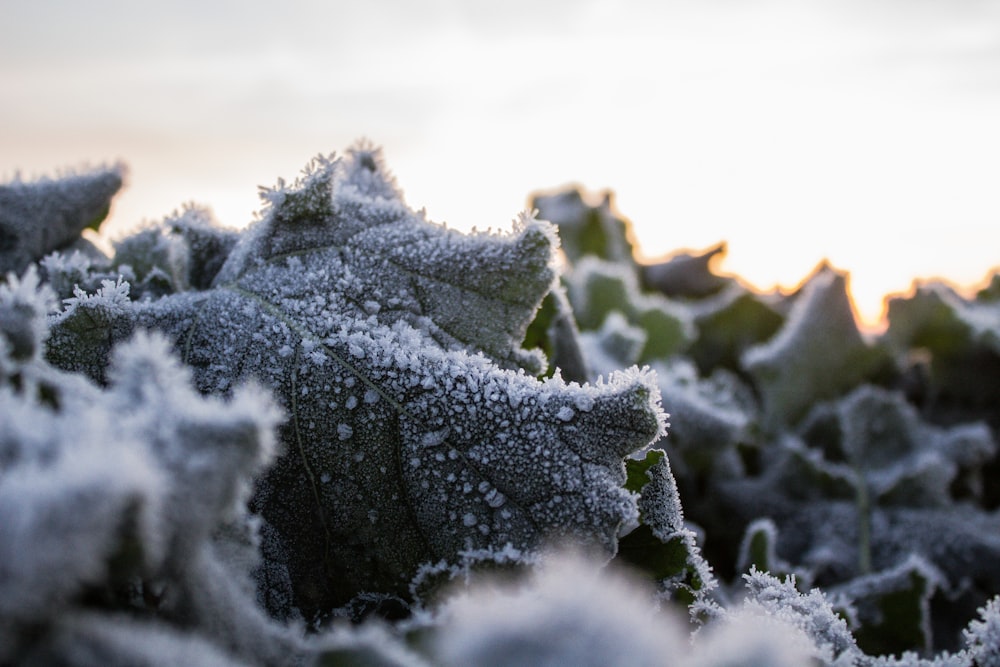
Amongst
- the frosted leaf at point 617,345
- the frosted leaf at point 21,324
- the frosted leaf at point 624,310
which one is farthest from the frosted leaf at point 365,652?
the frosted leaf at point 624,310

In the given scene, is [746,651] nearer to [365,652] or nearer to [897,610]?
[365,652]

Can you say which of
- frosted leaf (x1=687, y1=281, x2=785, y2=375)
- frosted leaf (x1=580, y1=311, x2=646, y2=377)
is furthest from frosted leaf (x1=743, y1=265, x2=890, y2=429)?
frosted leaf (x1=580, y1=311, x2=646, y2=377)

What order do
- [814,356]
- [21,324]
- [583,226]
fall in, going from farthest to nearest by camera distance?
[583,226], [814,356], [21,324]

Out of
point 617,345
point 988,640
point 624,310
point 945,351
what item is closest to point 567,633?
point 988,640

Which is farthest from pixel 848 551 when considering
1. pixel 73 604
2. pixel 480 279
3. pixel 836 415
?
pixel 73 604

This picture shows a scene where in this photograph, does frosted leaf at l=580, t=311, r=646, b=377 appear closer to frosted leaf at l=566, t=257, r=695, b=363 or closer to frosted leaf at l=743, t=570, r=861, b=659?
frosted leaf at l=566, t=257, r=695, b=363

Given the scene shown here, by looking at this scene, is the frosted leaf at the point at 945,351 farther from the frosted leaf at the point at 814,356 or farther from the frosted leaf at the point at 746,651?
the frosted leaf at the point at 746,651
